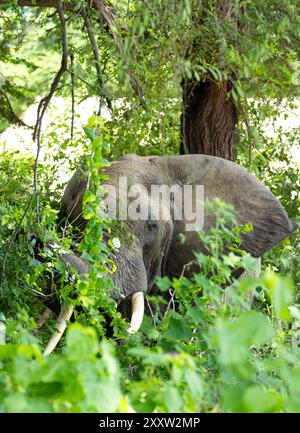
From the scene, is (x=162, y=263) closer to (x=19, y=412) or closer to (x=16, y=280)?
(x=16, y=280)

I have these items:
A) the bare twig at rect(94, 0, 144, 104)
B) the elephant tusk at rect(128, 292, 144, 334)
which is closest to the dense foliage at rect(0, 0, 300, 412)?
the bare twig at rect(94, 0, 144, 104)

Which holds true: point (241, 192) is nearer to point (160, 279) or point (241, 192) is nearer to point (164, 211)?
point (164, 211)

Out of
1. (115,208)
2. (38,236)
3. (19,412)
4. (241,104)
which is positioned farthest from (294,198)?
(19,412)

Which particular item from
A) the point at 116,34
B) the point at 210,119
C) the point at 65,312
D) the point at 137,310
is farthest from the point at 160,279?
the point at 210,119

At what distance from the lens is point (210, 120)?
25.8ft

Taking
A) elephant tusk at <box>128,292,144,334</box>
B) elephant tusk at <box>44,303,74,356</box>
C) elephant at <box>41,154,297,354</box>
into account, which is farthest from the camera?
elephant at <box>41,154,297,354</box>

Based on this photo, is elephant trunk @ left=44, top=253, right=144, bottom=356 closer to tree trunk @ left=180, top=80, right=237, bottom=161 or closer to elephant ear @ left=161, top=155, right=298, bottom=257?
elephant ear @ left=161, top=155, right=298, bottom=257

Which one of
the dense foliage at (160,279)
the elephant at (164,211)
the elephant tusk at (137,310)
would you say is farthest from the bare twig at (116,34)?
the elephant tusk at (137,310)

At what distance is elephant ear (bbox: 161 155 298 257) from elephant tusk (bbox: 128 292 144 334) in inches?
34.1

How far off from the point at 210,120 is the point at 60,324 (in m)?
2.91

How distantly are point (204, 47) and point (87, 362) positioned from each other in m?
3.62

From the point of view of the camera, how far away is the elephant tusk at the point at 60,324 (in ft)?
17.1

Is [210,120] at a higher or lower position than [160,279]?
higher

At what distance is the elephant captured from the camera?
20.7 feet
